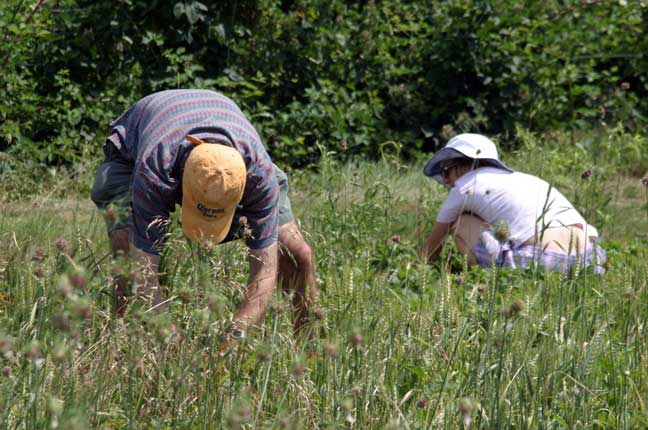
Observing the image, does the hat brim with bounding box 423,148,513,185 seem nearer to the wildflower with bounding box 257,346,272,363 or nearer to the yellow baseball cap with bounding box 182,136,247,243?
the yellow baseball cap with bounding box 182,136,247,243

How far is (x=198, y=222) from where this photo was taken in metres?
2.99

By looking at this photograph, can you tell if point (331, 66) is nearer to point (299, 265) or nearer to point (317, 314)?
Answer: point (299, 265)

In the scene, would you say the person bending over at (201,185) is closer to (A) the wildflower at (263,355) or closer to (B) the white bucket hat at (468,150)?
(A) the wildflower at (263,355)

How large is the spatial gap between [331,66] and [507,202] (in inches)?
140

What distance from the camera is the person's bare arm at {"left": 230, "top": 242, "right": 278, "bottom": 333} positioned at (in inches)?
120

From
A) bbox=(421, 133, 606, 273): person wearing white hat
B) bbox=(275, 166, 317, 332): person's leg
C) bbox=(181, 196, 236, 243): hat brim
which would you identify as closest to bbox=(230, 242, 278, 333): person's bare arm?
bbox=(181, 196, 236, 243): hat brim

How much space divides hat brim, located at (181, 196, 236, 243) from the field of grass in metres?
0.06

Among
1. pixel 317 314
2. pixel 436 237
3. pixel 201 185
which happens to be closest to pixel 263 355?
pixel 317 314

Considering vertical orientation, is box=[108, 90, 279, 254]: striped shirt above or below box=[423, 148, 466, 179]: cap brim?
above

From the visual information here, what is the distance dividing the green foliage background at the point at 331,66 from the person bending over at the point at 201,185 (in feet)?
10.5

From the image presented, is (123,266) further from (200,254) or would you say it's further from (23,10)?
(23,10)

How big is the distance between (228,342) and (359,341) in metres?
0.56

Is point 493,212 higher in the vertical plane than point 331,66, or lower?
higher

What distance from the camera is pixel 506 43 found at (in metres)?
8.59
